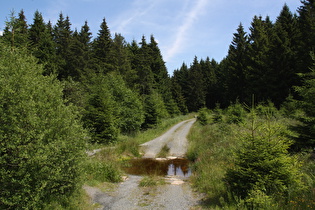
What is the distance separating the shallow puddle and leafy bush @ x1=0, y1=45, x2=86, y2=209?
20.7 feet

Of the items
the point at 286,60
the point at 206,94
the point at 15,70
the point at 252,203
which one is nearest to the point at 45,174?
the point at 15,70

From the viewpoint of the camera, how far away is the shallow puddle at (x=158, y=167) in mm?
11984

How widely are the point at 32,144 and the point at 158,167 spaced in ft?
31.4

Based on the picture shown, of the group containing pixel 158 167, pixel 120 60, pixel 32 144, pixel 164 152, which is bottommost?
pixel 158 167

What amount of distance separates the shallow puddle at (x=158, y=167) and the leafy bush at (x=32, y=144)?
6.31m

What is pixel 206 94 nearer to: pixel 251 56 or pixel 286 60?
pixel 251 56

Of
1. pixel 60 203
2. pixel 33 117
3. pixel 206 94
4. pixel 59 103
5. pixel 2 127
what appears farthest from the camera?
pixel 206 94

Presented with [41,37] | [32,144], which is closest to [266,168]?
[32,144]

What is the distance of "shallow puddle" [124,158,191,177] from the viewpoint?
11984mm

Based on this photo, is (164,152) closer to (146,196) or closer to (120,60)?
(146,196)

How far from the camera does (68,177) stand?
5805 millimetres

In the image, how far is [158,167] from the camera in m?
13.3

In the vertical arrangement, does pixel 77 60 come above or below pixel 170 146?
above

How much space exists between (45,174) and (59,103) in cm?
209
